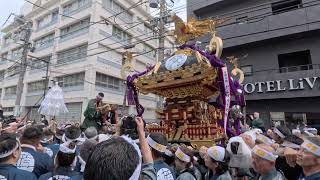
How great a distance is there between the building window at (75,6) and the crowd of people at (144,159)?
20.4m

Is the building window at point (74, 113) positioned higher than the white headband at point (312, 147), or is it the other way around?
the building window at point (74, 113)

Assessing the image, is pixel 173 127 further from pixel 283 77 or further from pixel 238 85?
pixel 283 77

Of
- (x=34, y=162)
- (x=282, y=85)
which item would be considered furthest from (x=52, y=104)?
(x=282, y=85)

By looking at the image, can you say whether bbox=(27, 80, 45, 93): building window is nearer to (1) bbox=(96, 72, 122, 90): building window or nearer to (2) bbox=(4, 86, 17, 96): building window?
(2) bbox=(4, 86, 17, 96): building window

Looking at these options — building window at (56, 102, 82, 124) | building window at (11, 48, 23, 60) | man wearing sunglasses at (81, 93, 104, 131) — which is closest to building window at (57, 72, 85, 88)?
building window at (56, 102, 82, 124)

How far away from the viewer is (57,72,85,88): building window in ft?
65.7

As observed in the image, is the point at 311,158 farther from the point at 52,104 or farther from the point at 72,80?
the point at 72,80

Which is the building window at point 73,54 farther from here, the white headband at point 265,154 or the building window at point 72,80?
the white headband at point 265,154

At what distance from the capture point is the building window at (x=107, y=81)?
2030 centimetres

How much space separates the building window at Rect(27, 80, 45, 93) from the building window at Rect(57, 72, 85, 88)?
296cm

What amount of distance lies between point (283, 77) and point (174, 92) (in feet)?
28.0

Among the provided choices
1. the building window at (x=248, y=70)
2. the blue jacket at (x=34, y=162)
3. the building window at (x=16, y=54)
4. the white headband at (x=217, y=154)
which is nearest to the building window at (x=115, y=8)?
the building window at (x=248, y=70)

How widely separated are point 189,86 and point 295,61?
33.2 ft

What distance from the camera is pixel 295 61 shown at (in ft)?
43.7
